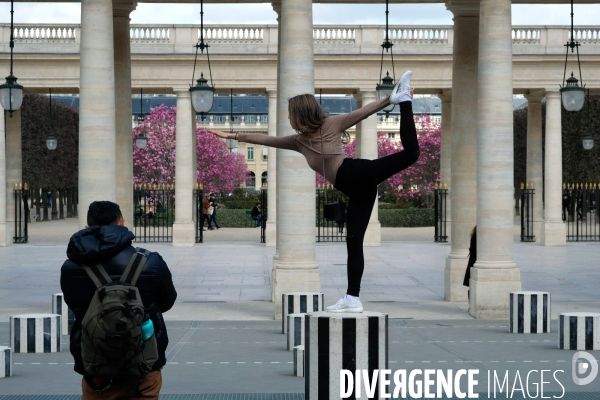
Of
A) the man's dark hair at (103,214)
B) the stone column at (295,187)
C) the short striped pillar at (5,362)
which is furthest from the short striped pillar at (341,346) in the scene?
Answer: the stone column at (295,187)

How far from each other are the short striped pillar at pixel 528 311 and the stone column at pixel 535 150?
90.4 feet

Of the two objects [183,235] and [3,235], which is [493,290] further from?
[3,235]

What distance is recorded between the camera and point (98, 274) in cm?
705

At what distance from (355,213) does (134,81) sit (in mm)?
37074

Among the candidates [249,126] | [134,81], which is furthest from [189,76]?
[249,126]

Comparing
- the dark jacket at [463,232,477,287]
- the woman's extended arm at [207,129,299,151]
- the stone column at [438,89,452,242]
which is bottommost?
the dark jacket at [463,232,477,287]

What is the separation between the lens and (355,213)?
802cm

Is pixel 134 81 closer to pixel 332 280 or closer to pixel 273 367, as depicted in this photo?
pixel 332 280

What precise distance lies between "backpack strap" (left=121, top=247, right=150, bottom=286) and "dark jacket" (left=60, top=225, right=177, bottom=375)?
34mm

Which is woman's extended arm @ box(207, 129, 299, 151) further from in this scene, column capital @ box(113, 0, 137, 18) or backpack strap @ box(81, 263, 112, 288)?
column capital @ box(113, 0, 137, 18)

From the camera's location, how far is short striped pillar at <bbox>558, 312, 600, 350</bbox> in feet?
50.2

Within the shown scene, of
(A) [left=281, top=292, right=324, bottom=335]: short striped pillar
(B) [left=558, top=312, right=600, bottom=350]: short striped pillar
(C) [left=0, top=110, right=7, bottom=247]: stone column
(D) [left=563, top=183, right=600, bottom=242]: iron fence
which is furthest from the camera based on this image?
(D) [left=563, top=183, right=600, bottom=242]: iron fence

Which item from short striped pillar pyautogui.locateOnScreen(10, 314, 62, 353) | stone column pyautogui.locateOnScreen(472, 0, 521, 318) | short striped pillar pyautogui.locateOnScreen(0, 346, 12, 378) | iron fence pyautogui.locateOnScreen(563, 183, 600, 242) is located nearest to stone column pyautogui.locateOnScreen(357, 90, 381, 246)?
iron fence pyautogui.locateOnScreen(563, 183, 600, 242)

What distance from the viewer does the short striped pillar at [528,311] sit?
17.8 meters
